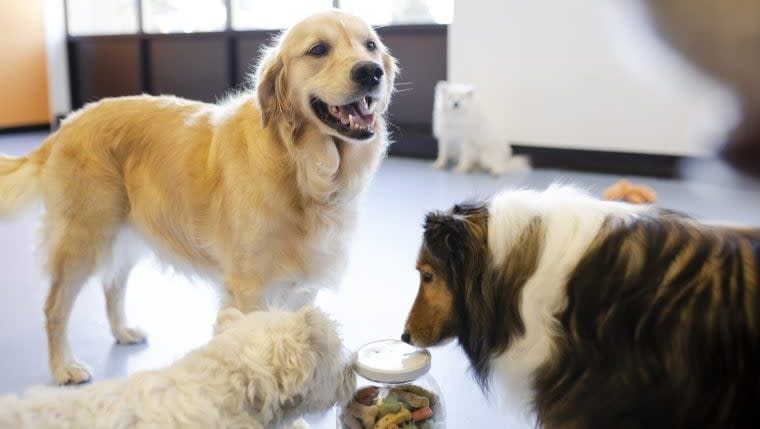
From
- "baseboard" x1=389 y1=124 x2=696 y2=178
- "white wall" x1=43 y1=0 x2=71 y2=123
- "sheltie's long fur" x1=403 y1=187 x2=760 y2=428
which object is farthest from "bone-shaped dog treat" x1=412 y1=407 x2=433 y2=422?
"white wall" x1=43 y1=0 x2=71 y2=123

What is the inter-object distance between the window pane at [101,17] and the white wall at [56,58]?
0.58 ft

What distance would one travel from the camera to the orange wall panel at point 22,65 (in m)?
9.74

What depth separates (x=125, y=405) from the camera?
58.9 inches

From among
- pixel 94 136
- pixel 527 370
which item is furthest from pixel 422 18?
pixel 527 370

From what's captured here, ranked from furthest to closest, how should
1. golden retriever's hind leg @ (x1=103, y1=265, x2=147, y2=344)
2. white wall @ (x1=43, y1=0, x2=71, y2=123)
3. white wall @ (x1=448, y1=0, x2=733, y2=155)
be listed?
white wall @ (x1=43, y1=0, x2=71, y2=123), white wall @ (x1=448, y1=0, x2=733, y2=155), golden retriever's hind leg @ (x1=103, y1=265, x2=147, y2=344)

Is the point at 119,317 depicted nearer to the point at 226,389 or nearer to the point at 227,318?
the point at 227,318

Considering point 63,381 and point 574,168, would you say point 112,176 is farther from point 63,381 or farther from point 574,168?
point 574,168

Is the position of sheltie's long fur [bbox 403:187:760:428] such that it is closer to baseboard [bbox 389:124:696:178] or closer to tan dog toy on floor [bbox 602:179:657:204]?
tan dog toy on floor [bbox 602:179:657:204]

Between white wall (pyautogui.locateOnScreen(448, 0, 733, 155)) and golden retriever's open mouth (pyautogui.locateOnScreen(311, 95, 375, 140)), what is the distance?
4.13 m

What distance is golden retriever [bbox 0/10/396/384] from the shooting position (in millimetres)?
2174

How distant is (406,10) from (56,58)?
19.6 feet

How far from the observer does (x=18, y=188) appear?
8.33ft

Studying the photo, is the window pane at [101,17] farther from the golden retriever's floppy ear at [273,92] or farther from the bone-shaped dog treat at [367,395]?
the bone-shaped dog treat at [367,395]

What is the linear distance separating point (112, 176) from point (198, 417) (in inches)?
50.3
